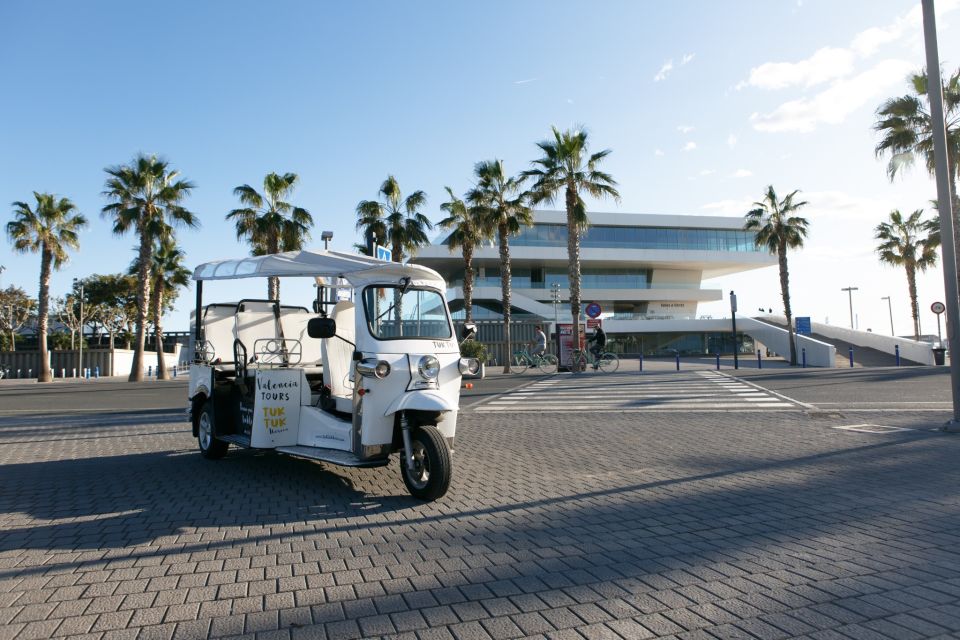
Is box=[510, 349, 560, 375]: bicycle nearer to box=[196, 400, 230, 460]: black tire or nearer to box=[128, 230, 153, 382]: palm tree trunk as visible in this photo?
box=[128, 230, 153, 382]: palm tree trunk

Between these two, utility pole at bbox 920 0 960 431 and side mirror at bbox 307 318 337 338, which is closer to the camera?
side mirror at bbox 307 318 337 338

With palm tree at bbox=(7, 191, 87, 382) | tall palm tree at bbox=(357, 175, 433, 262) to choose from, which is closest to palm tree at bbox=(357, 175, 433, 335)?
tall palm tree at bbox=(357, 175, 433, 262)

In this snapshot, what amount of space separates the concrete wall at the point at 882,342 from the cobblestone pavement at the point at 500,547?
2866cm

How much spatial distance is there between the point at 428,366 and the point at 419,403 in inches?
17.1

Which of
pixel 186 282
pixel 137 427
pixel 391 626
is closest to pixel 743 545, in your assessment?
pixel 391 626

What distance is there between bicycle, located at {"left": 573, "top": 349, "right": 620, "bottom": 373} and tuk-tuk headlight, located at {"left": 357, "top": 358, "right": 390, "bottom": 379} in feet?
68.3

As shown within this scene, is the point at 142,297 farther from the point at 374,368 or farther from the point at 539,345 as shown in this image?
the point at 374,368

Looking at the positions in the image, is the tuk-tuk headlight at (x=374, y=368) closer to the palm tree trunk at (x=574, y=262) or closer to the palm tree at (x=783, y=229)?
the palm tree trunk at (x=574, y=262)

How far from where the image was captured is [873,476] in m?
6.48

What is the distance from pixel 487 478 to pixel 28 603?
416 centimetres

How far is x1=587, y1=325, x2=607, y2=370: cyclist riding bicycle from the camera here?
2541 cm

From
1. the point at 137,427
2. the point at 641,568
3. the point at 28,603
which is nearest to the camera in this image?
the point at 28,603

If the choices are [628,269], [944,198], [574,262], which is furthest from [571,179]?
[628,269]

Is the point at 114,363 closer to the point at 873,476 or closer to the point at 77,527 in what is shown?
the point at 77,527
